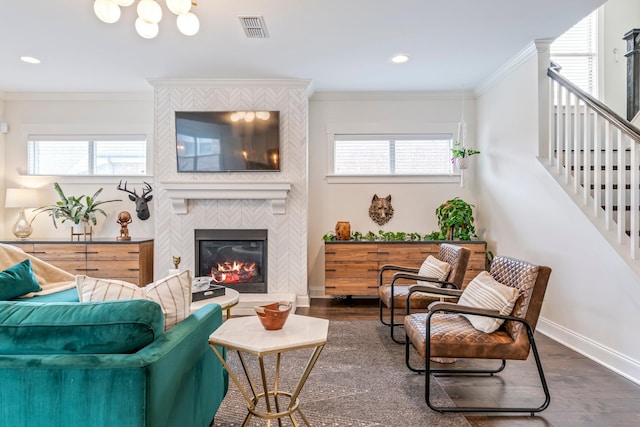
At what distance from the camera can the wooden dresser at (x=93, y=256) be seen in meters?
4.42

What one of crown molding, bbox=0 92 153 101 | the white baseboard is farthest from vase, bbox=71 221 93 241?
the white baseboard

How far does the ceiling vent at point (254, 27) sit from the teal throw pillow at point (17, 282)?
102 inches

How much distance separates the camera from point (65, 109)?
5.14 meters

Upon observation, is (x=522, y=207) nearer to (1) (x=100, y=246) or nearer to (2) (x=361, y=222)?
(2) (x=361, y=222)

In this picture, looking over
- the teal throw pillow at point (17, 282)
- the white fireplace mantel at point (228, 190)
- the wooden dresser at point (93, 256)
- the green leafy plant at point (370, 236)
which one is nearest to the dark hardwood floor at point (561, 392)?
the green leafy plant at point (370, 236)

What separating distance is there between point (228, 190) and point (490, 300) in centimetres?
322

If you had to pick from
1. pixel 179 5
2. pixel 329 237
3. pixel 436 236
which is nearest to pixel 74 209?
pixel 329 237

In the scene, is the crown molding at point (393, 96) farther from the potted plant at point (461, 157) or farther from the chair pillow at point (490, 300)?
the chair pillow at point (490, 300)

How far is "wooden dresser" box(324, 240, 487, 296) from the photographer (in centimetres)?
454

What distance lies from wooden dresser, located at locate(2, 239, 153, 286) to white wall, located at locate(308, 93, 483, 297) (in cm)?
228

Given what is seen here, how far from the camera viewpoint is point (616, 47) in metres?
4.45

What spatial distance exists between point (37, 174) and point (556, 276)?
21.4 feet

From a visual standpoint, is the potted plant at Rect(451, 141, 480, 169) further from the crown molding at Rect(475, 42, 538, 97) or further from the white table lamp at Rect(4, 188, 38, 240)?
the white table lamp at Rect(4, 188, 38, 240)

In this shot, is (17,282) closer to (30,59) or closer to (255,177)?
(255,177)
